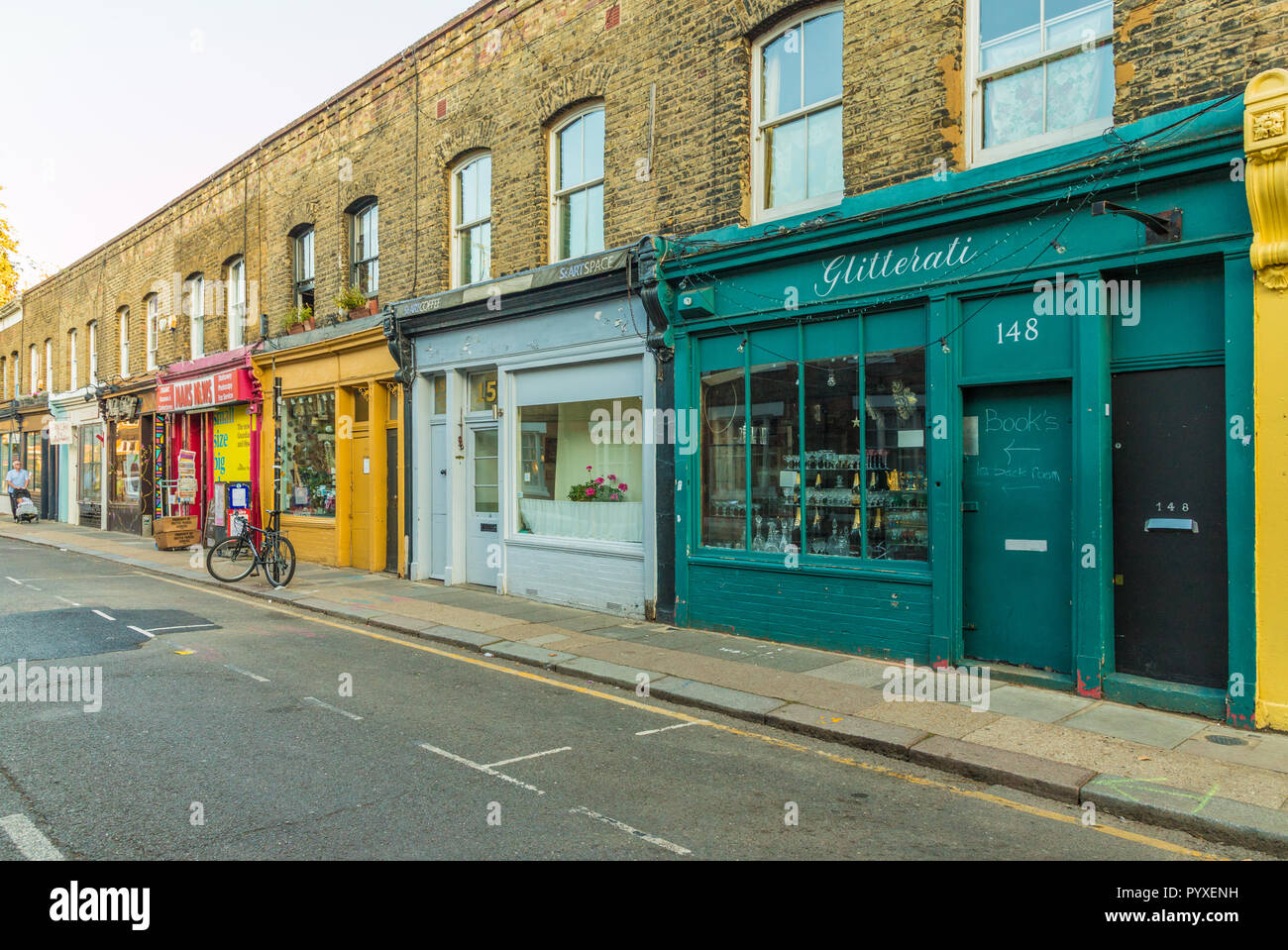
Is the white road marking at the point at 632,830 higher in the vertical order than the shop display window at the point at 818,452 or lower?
lower

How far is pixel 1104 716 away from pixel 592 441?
705cm

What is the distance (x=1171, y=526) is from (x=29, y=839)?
773 centimetres

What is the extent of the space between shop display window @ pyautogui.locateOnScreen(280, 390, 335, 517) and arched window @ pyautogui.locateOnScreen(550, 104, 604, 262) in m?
6.84

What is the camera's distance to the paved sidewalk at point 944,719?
5.11 meters

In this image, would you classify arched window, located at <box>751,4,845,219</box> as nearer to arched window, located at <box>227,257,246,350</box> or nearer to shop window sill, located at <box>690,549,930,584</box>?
shop window sill, located at <box>690,549,930,584</box>

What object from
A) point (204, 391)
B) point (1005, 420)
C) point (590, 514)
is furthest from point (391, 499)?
point (1005, 420)

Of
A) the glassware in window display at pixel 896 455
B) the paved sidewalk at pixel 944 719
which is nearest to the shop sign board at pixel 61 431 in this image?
the paved sidewalk at pixel 944 719

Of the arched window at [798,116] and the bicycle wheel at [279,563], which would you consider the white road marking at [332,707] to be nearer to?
the arched window at [798,116]

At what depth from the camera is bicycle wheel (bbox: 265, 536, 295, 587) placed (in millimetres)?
13891

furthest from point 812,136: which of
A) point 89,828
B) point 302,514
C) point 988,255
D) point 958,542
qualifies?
point 302,514

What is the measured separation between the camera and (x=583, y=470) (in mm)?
12094

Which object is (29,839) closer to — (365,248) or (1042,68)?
(1042,68)

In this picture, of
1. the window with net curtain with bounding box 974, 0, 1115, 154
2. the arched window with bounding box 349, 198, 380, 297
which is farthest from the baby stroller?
the window with net curtain with bounding box 974, 0, 1115, 154

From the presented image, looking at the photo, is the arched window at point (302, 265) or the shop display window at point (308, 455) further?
the arched window at point (302, 265)
